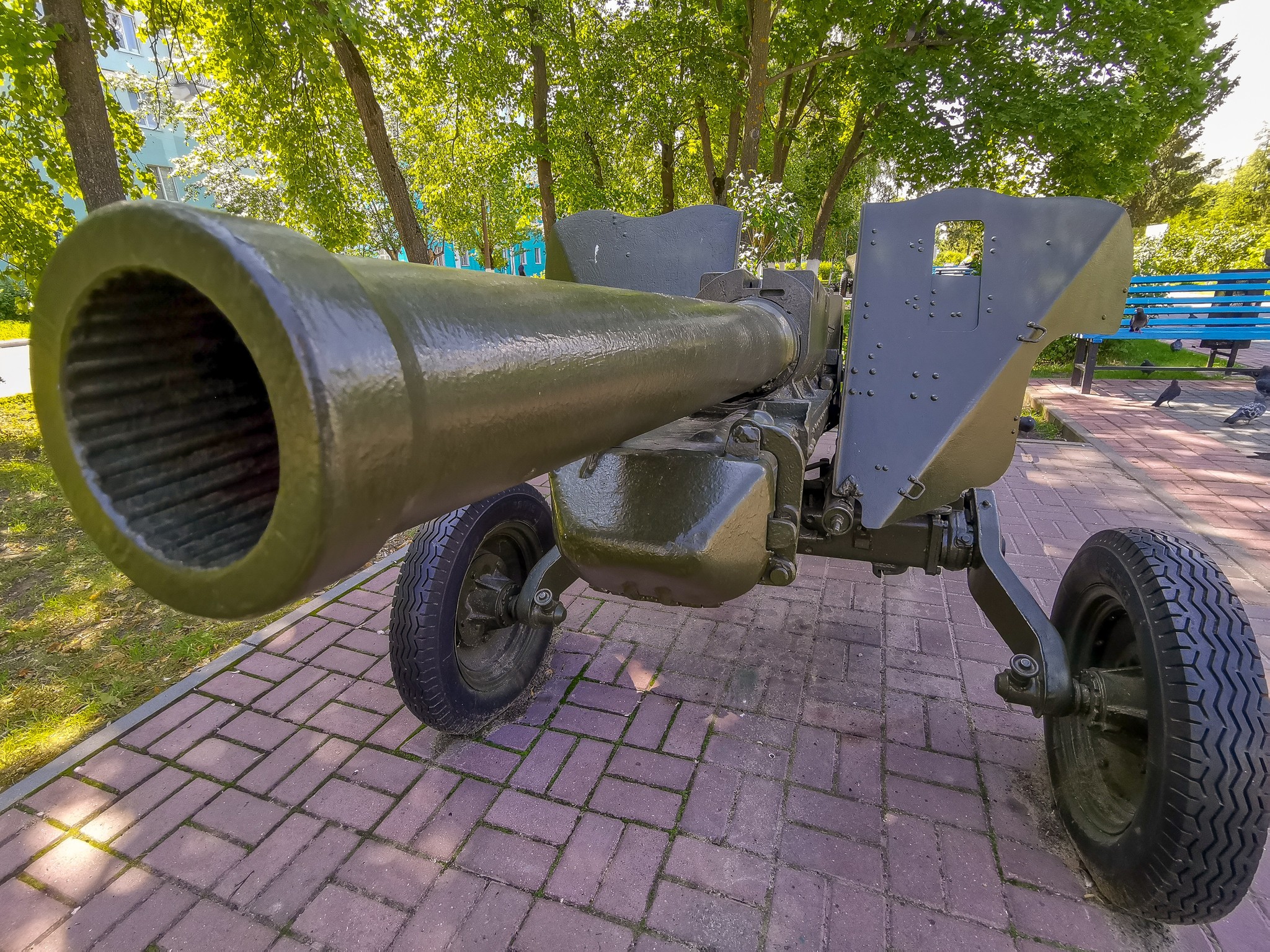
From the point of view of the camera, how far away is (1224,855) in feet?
5.53

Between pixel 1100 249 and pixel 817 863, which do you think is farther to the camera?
pixel 1100 249

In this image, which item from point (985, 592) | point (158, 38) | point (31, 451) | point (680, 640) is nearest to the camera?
point (985, 592)

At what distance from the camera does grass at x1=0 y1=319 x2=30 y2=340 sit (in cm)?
1612

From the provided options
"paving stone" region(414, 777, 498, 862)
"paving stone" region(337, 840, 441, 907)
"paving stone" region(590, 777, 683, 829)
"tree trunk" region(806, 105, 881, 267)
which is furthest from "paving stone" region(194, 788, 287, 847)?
"tree trunk" region(806, 105, 881, 267)

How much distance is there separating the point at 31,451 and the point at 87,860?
6.87m

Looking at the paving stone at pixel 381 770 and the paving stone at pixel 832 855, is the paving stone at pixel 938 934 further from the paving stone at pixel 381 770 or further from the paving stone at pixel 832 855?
the paving stone at pixel 381 770

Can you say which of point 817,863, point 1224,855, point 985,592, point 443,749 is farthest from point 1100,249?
point 443,749

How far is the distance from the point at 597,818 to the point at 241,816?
48.0 inches

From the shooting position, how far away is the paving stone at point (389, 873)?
2020 millimetres

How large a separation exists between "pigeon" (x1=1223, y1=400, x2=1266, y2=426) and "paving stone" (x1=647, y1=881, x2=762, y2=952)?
8.58 m

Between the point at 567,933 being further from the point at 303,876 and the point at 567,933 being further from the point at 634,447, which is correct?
the point at 634,447

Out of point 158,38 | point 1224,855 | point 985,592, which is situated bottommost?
point 1224,855

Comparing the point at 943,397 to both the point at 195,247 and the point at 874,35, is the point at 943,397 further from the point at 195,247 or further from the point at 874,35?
the point at 874,35

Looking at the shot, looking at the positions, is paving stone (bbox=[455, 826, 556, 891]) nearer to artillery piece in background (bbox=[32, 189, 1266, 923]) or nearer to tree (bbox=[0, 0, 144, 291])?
artillery piece in background (bbox=[32, 189, 1266, 923])
